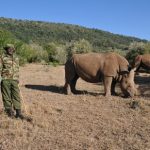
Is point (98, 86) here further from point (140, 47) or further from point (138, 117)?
point (140, 47)

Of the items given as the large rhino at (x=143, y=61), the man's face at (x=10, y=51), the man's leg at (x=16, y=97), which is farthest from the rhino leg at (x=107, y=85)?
the man's face at (x=10, y=51)

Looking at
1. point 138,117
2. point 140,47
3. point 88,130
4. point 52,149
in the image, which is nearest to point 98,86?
point 138,117

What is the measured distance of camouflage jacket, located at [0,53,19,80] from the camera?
35.9 ft

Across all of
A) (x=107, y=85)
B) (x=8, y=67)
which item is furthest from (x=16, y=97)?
(x=107, y=85)

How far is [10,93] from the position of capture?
11.1 m

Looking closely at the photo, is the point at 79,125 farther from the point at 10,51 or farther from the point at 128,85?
the point at 128,85

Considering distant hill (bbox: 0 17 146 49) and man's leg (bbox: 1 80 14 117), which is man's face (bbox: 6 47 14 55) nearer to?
man's leg (bbox: 1 80 14 117)

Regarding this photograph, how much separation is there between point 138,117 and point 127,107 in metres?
1.46

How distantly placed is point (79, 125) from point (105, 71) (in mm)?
5127

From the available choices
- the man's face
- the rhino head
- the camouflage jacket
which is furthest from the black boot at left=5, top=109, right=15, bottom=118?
the rhino head

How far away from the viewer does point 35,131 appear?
981 centimetres

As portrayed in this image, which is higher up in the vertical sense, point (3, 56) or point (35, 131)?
point (3, 56)

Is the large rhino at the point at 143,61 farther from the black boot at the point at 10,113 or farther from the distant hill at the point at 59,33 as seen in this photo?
the distant hill at the point at 59,33

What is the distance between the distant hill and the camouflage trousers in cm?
7909
